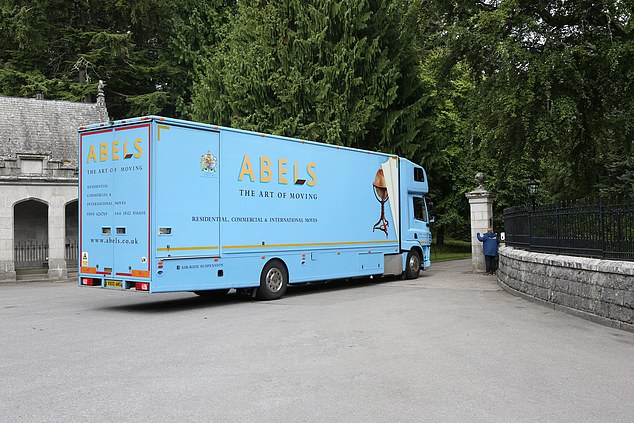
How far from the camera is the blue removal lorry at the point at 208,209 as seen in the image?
1276 centimetres

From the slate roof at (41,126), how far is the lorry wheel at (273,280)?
1503 centimetres

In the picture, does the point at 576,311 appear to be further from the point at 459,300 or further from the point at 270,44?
the point at 270,44

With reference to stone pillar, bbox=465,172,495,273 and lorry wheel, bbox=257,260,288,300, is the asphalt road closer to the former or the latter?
lorry wheel, bbox=257,260,288,300

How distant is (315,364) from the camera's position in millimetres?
7742

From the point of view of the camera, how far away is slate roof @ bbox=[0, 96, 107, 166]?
1109 inches

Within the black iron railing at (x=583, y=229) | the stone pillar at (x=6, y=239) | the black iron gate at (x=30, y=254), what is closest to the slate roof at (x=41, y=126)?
the stone pillar at (x=6, y=239)

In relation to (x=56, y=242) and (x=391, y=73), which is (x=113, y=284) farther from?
(x=391, y=73)

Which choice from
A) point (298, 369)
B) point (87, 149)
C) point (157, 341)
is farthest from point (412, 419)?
point (87, 149)

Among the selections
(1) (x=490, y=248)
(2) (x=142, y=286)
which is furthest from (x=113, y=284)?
(1) (x=490, y=248)

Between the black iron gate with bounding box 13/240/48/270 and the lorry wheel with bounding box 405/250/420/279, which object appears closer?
the lorry wheel with bounding box 405/250/420/279

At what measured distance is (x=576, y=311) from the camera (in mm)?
11758

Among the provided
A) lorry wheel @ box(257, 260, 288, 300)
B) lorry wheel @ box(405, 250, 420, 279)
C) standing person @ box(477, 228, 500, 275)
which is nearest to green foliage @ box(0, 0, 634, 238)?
standing person @ box(477, 228, 500, 275)

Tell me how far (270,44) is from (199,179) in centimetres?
1636

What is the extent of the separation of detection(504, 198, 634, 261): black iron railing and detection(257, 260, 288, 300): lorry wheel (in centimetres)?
589
